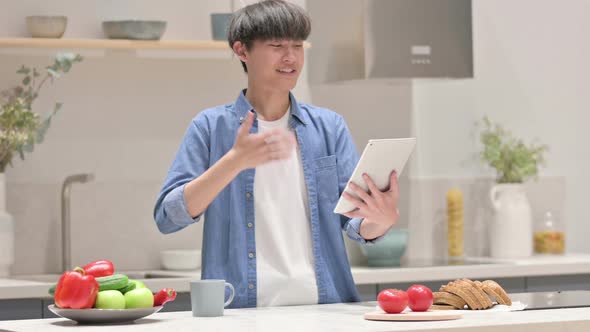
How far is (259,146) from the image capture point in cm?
248

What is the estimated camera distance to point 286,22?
291cm

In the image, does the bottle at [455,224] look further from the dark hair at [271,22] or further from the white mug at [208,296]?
the white mug at [208,296]

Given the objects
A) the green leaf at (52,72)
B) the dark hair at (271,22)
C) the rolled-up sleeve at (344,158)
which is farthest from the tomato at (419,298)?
the green leaf at (52,72)

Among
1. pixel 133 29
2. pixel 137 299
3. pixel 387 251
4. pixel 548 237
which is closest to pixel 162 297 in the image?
pixel 137 299

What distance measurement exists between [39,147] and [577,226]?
257 cm

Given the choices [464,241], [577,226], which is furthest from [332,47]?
[577,226]

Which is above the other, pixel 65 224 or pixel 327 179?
pixel 327 179

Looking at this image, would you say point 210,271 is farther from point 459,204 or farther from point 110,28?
point 459,204

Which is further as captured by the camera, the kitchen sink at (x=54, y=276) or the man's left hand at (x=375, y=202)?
the kitchen sink at (x=54, y=276)

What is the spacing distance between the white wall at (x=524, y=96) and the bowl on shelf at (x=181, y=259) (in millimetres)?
1162

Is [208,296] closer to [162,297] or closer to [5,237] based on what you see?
[162,297]

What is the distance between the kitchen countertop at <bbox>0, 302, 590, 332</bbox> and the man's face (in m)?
0.63

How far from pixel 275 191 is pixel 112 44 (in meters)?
1.53

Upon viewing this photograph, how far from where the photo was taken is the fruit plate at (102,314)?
7.88 ft
